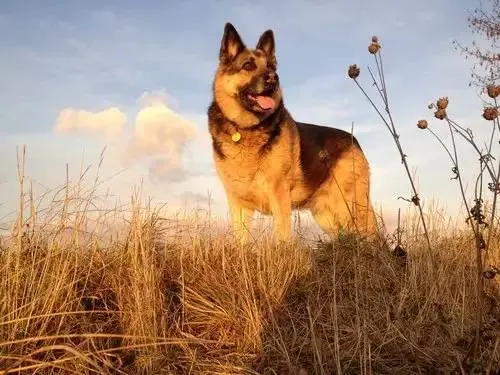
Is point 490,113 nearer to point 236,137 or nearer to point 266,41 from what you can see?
point 236,137

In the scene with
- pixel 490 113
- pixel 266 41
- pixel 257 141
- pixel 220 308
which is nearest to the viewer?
pixel 490 113

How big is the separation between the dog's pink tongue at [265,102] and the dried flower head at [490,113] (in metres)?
4.86

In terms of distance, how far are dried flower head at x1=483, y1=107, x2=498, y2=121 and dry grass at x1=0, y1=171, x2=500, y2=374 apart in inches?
34.3

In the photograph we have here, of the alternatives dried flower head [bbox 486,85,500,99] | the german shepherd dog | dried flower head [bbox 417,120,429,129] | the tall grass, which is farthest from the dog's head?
dried flower head [bbox 486,85,500,99]

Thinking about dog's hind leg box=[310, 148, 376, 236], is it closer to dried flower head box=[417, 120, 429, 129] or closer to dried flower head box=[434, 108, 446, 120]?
dried flower head box=[417, 120, 429, 129]

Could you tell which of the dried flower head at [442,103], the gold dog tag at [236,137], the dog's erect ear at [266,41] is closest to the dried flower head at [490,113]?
the dried flower head at [442,103]

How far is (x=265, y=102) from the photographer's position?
727cm

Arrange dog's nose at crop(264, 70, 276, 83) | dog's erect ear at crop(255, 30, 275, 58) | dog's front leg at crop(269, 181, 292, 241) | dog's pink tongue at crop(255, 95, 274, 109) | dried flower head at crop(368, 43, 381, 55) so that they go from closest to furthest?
1. dried flower head at crop(368, 43, 381, 55)
2. dog's front leg at crop(269, 181, 292, 241)
3. dog's nose at crop(264, 70, 276, 83)
4. dog's pink tongue at crop(255, 95, 274, 109)
5. dog's erect ear at crop(255, 30, 275, 58)

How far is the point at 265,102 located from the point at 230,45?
828mm

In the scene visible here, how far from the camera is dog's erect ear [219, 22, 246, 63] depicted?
279 inches

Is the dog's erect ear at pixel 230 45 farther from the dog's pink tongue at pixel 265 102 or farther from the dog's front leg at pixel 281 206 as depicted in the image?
the dog's front leg at pixel 281 206

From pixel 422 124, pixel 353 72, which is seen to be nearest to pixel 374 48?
pixel 353 72

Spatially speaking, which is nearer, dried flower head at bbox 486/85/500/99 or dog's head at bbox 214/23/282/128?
dried flower head at bbox 486/85/500/99

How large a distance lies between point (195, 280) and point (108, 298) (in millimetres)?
681
